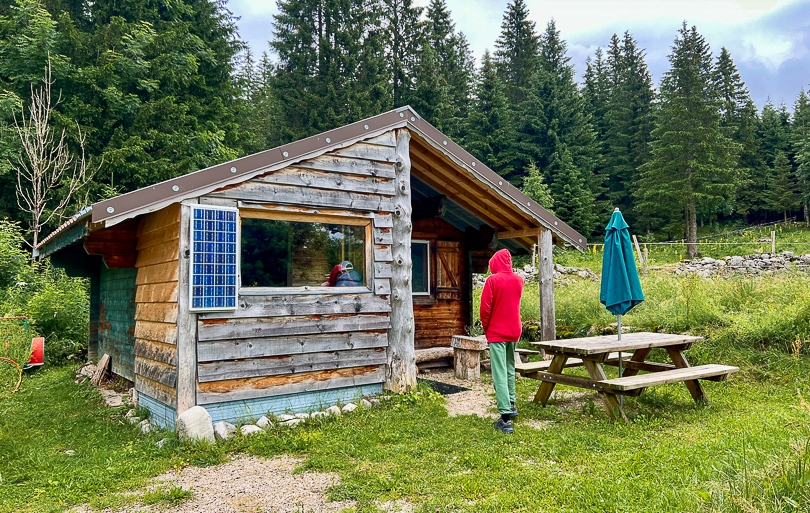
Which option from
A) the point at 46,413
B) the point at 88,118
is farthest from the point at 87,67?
the point at 46,413

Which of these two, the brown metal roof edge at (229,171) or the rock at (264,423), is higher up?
the brown metal roof edge at (229,171)

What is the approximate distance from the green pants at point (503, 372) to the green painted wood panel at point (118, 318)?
5.47m

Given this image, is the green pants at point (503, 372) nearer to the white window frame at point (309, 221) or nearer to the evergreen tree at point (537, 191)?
the white window frame at point (309, 221)

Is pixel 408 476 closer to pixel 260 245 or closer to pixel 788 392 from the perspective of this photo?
pixel 260 245

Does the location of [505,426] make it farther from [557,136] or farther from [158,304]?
[557,136]

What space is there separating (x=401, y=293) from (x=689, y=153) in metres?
29.0

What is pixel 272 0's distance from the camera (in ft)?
85.6

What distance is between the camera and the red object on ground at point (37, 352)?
33.3ft

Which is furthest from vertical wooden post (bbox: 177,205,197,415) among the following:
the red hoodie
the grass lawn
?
the red hoodie

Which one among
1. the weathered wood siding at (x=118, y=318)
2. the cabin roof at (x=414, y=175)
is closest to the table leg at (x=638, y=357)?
the cabin roof at (x=414, y=175)

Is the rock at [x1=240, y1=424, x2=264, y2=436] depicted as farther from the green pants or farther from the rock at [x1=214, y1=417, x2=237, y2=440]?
the green pants

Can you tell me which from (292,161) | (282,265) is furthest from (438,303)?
(292,161)

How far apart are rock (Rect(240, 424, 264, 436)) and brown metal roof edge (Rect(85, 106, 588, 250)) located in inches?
103

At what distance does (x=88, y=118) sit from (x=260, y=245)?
47.8 feet
